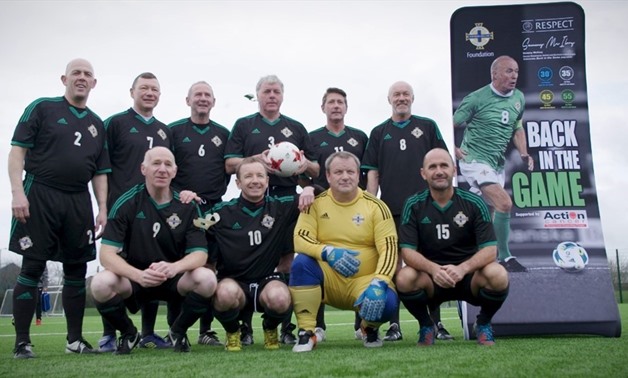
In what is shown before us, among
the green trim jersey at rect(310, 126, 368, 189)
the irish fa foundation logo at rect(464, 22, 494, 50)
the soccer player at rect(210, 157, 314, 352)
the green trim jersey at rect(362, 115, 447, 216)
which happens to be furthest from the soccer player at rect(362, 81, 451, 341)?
the soccer player at rect(210, 157, 314, 352)

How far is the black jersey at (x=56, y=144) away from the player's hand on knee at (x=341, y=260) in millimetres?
2157

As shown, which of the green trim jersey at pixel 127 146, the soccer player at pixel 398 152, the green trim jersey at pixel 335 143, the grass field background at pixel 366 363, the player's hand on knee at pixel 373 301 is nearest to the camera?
the grass field background at pixel 366 363

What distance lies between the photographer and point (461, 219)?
4.97m

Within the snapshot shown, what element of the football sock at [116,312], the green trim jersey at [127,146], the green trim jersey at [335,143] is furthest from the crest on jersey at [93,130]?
the green trim jersey at [335,143]

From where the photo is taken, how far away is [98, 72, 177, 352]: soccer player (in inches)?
226

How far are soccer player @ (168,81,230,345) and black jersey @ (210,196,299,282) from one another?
0.68 m

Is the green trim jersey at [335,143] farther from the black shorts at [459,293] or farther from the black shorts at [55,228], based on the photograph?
the black shorts at [55,228]

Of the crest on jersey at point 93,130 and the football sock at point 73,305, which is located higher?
the crest on jersey at point 93,130

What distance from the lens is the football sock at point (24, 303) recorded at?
4922 millimetres

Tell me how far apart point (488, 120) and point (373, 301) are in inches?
92.4

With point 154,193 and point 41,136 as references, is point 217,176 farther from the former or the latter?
point 41,136

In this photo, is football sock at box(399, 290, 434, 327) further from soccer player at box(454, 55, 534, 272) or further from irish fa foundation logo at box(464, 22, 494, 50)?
irish fa foundation logo at box(464, 22, 494, 50)

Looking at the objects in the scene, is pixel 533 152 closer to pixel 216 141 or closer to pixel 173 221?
pixel 216 141

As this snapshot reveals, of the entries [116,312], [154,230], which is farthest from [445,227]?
[116,312]
